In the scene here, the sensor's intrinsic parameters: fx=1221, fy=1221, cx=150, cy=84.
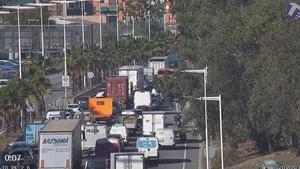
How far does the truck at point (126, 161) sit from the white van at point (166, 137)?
15547 millimetres

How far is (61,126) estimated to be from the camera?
→ 5112cm

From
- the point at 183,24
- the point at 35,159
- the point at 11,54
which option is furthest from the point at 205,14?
the point at 11,54

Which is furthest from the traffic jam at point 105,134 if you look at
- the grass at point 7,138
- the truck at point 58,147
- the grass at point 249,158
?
the grass at point 249,158

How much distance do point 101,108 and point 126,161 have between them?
3046 cm

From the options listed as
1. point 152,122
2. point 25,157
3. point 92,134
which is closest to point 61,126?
point 25,157

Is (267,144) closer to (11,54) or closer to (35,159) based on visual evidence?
(35,159)

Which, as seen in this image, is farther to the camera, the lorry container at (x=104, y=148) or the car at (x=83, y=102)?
the car at (x=83, y=102)

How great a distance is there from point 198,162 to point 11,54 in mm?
89456

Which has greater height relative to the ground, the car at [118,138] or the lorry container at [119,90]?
the car at [118,138]

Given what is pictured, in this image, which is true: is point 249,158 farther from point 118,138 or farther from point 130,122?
point 130,122

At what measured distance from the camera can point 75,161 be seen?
165 ft

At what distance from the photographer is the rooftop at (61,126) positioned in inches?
1970

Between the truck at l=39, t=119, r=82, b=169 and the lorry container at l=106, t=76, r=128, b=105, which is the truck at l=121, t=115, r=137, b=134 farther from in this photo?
the truck at l=39, t=119, r=82, b=169

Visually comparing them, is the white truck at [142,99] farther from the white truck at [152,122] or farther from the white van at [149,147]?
the white van at [149,147]
